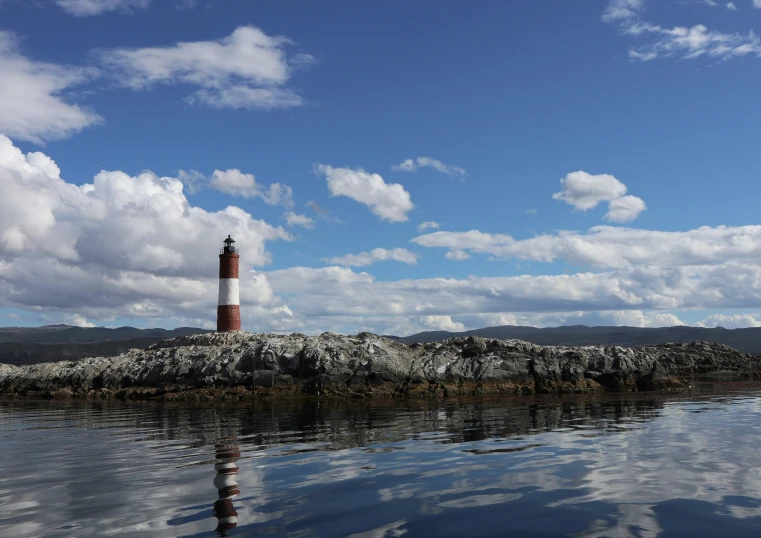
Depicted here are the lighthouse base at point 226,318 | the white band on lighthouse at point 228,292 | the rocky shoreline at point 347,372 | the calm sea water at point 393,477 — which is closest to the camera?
the calm sea water at point 393,477

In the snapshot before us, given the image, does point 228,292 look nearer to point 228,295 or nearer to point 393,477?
point 228,295

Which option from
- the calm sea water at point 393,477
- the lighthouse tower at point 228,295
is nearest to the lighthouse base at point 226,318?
the lighthouse tower at point 228,295

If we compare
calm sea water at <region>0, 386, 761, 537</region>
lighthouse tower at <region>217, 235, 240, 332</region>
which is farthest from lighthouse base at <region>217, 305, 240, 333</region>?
calm sea water at <region>0, 386, 761, 537</region>

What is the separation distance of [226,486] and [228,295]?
47.2 m

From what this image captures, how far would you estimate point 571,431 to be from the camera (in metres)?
18.9

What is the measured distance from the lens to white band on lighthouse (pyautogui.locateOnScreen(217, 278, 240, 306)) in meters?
56.9

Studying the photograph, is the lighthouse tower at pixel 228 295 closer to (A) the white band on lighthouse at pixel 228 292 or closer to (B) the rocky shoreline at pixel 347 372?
(A) the white band on lighthouse at pixel 228 292

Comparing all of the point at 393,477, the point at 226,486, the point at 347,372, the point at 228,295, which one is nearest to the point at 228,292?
the point at 228,295

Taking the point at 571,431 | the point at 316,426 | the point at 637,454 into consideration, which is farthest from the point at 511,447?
the point at 316,426

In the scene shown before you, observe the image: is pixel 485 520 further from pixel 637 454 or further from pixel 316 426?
pixel 316 426

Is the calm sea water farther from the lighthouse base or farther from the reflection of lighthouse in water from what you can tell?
the lighthouse base

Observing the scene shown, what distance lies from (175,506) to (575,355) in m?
38.0

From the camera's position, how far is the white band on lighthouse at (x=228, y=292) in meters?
56.9

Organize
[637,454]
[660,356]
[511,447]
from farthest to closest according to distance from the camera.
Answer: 1. [660,356]
2. [511,447]
3. [637,454]
